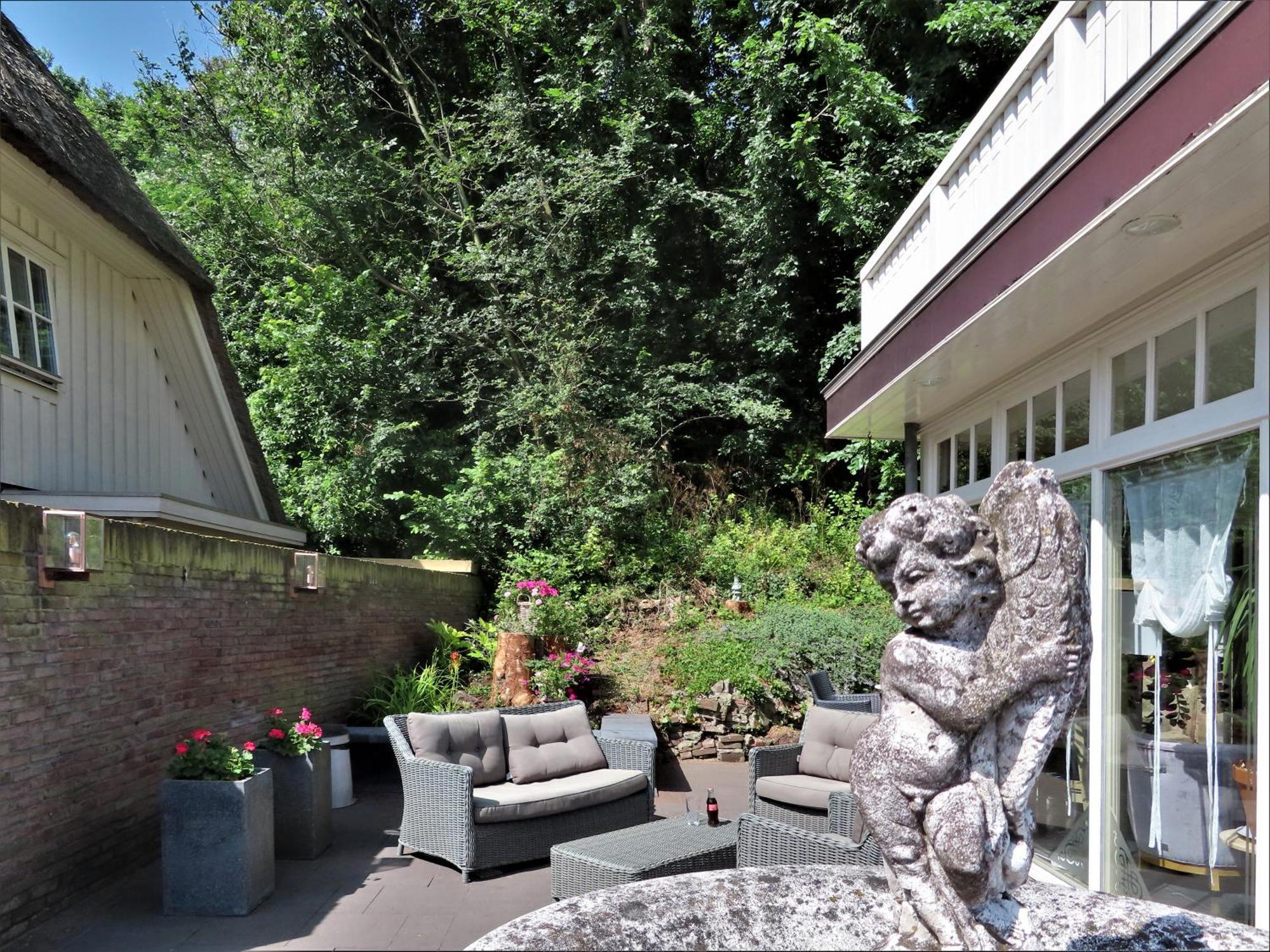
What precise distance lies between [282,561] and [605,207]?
966 cm

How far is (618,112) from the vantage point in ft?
51.8

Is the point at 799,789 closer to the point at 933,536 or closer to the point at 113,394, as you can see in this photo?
the point at 933,536

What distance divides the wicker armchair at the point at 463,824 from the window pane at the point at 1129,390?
3936 mm

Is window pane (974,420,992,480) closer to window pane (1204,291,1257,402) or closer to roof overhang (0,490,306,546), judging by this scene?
window pane (1204,291,1257,402)

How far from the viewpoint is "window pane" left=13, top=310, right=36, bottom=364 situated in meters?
7.11

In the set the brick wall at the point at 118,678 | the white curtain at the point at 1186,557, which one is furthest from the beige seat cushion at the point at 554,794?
the white curtain at the point at 1186,557

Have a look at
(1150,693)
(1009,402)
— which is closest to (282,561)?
(1009,402)

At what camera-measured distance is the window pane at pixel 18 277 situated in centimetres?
706

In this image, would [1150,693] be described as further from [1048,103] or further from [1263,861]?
[1048,103]

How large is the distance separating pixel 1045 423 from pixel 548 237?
34.5 feet

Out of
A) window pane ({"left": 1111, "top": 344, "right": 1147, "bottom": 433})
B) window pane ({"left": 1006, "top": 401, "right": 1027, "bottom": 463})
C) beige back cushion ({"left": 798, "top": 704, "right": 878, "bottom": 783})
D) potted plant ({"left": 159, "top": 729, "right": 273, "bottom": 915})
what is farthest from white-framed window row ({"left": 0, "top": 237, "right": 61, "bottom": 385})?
window pane ({"left": 1111, "top": 344, "right": 1147, "bottom": 433})

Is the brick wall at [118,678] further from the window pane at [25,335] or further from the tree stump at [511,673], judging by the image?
the window pane at [25,335]

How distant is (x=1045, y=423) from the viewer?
5574 mm

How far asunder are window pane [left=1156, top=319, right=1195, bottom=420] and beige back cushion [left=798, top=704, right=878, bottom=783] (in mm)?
2953
